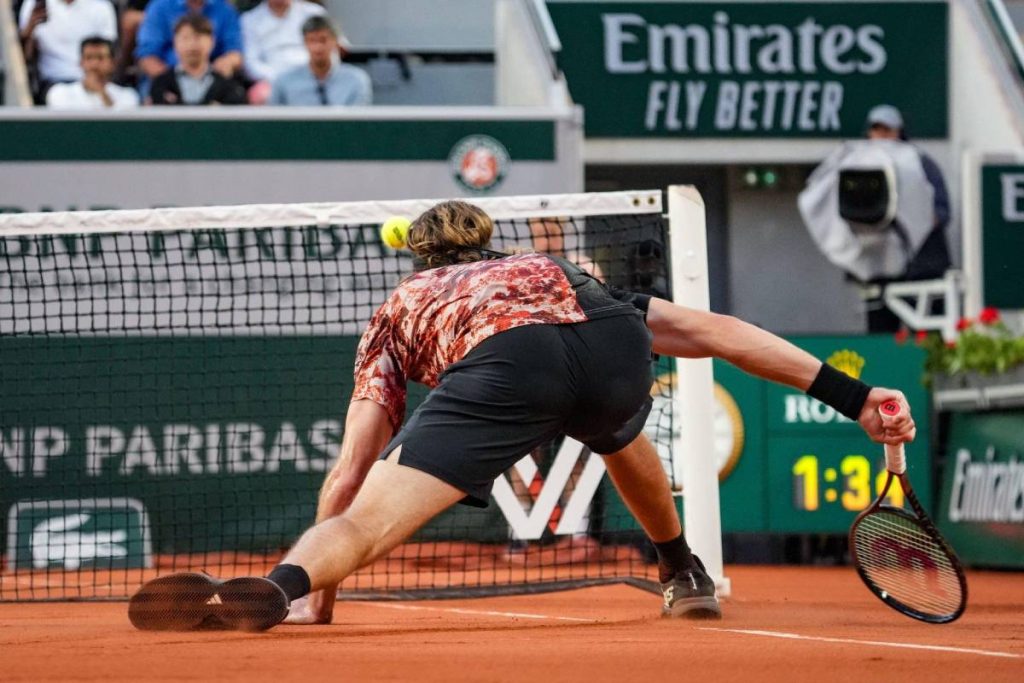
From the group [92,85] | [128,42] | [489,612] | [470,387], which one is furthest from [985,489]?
[128,42]

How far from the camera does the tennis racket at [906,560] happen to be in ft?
16.7

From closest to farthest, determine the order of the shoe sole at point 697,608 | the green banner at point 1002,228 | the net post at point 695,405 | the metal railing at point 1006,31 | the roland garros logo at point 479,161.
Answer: the shoe sole at point 697,608 < the net post at point 695,405 < the roland garros logo at point 479,161 < the green banner at point 1002,228 < the metal railing at point 1006,31

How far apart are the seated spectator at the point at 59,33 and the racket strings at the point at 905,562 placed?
852 centimetres

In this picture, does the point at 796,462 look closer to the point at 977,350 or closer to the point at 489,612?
the point at 977,350

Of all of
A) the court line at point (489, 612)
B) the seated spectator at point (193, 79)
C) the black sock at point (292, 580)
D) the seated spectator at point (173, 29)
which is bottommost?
the court line at point (489, 612)

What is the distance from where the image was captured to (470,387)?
4414 millimetres

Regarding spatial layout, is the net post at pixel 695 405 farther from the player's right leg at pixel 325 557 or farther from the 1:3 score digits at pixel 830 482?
the 1:3 score digits at pixel 830 482

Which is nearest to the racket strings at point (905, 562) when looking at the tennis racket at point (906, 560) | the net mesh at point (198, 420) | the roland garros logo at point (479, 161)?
the tennis racket at point (906, 560)

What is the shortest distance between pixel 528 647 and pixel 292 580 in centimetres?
64

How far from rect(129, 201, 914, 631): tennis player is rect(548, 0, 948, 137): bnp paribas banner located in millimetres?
8331

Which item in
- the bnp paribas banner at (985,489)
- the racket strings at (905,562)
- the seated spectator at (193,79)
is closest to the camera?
the racket strings at (905,562)

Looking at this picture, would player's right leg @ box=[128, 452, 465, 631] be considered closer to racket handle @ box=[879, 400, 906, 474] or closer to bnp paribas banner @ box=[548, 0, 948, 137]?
racket handle @ box=[879, 400, 906, 474]

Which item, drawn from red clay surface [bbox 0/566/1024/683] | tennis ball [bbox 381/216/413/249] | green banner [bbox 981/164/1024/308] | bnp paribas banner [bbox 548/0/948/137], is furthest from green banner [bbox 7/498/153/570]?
green banner [bbox 981/164/1024/308]

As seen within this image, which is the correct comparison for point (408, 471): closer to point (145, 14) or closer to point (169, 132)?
point (169, 132)
